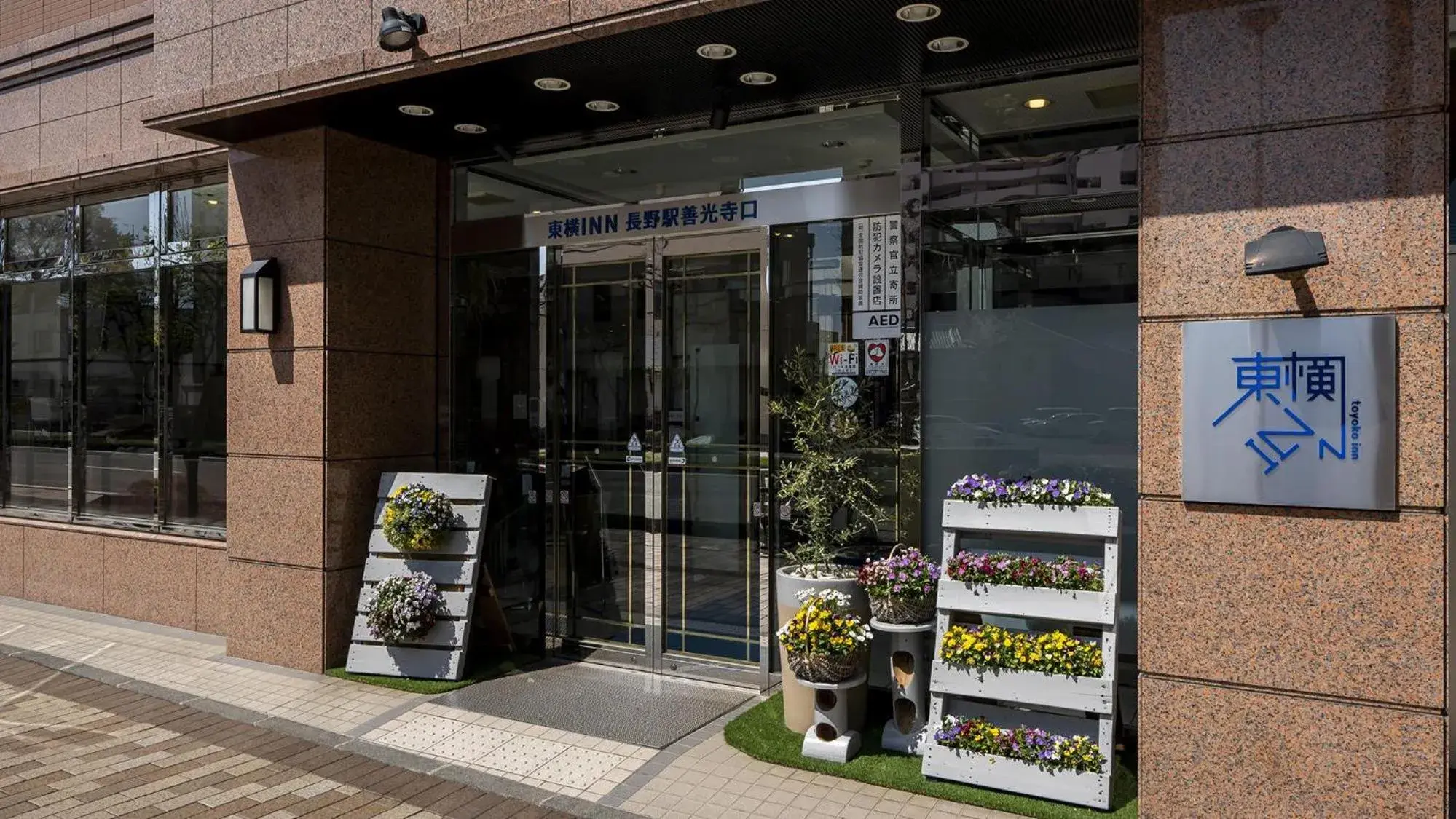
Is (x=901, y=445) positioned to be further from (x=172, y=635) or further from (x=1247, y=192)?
(x=172, y=635)

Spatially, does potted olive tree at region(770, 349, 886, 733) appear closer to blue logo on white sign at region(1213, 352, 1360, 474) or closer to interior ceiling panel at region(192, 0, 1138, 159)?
interior ceiling panel at region(192, 0, 1138, 159)

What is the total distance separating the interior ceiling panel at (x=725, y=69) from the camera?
5.15 m

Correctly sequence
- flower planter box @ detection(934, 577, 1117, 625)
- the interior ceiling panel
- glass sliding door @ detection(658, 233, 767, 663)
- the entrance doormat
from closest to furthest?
flower planter box @ detection(934, 577, 1117, 625) → the interior ceiling panel → the entrance doormat → glass sliding door @ detection(658, 233, 767, 663)

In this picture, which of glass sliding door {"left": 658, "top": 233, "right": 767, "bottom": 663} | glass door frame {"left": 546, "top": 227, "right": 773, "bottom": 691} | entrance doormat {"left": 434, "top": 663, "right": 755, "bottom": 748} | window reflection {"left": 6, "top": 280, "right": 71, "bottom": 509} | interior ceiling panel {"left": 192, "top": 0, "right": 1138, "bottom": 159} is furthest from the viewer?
window reflection {"left": 6, "top": 280, "right": 71, "bottom": 509}

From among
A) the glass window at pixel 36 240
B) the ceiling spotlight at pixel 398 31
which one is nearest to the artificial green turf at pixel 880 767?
the ceiling spotlight at pixel 398 31

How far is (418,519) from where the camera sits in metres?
7.00

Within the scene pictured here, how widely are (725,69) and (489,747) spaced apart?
13.6 feet

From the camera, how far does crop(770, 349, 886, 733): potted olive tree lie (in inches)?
244

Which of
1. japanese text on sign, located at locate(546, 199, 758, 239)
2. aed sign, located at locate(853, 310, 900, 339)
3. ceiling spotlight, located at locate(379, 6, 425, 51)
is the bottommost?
aed sign, located at locate(853, 310, 900, 339)

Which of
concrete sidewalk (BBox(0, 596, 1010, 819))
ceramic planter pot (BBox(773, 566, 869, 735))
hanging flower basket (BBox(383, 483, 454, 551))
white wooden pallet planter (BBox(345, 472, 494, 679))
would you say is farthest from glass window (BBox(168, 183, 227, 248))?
ceramic planter pot (BBox(773, 566, 869, 735))

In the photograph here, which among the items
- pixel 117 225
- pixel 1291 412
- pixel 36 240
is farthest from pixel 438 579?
pixel 36 240

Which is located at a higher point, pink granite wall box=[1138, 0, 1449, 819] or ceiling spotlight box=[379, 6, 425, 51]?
ceiling spotlight box=[379, 6, 425, 51]

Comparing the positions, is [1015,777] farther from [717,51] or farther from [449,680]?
[717,51]

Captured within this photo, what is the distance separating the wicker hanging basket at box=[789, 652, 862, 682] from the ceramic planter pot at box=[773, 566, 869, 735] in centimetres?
21
